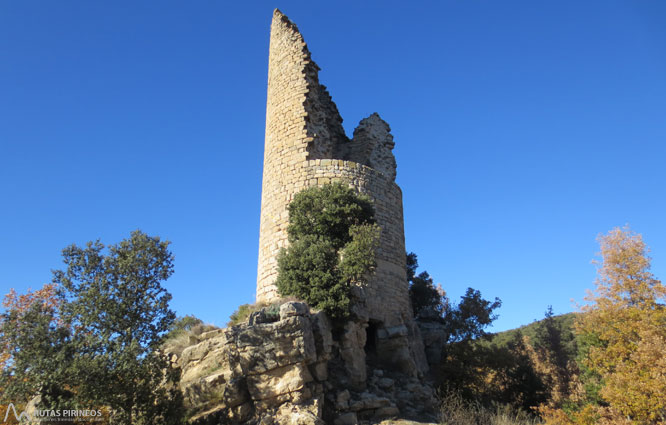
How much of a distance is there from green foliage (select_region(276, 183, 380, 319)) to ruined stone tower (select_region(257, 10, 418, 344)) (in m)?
0.80

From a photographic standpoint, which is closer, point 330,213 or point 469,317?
point 330,213

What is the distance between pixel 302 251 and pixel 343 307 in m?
1.88

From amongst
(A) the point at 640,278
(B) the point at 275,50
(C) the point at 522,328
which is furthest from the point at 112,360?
(C) the point at 522,328

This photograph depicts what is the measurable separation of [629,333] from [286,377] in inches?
371

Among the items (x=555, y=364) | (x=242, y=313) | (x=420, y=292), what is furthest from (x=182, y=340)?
(x=555, y=364)

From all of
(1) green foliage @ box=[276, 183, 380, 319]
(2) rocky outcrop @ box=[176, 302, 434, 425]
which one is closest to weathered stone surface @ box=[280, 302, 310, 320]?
(2) rocky outcrop @ box=[176, 302, 434, 425]

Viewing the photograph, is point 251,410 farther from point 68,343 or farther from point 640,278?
point 640,278

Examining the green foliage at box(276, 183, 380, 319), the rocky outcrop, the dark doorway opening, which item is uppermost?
the green foliage at box(276, 183, 380, 319)

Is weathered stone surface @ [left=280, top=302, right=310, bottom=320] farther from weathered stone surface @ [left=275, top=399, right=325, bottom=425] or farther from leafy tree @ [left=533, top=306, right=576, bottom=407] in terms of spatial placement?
leafy tree @ [left=533, top=306, right=576, bottom=407]

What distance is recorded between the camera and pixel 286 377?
8602mm

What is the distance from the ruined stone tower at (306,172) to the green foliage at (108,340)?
3859mm

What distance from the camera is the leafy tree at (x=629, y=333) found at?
10.7 meters

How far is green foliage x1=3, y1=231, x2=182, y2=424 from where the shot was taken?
327 inches

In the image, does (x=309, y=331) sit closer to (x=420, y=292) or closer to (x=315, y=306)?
(x=315, y=306)
